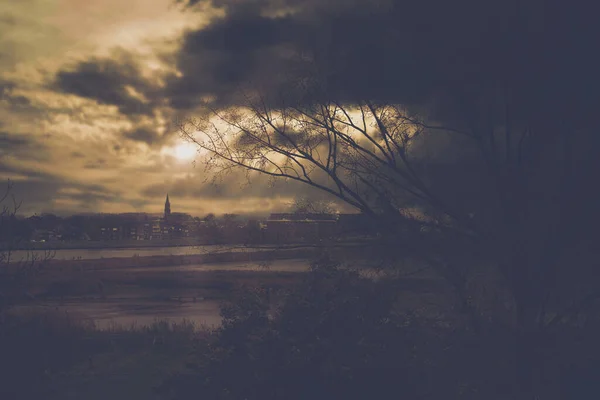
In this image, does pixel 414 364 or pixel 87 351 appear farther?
pixel 87 351

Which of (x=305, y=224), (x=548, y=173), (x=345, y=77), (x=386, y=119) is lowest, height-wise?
(x=305, y=224)

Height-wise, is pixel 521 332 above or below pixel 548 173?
below

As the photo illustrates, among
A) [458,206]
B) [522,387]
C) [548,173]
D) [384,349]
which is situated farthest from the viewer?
[458,206]

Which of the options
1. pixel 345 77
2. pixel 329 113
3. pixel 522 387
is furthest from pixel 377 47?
pixel 522 387

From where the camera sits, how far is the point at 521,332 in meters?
9.45

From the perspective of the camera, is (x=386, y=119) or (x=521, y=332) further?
(x=386, y=119)

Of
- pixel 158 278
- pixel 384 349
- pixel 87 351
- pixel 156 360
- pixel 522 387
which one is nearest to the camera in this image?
pixel 384 349

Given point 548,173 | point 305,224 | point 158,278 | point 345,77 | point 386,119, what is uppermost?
point 345,77

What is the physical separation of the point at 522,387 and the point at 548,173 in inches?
134

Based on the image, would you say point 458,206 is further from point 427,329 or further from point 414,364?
point 414,364

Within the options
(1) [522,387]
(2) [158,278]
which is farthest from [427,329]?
(2) [158,278]

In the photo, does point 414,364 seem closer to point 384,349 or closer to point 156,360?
point 384,349

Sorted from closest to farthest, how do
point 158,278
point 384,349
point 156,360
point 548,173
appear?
point 384,349 < point 548,173 < point 156,360 < point 158,278

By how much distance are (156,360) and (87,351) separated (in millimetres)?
2763
